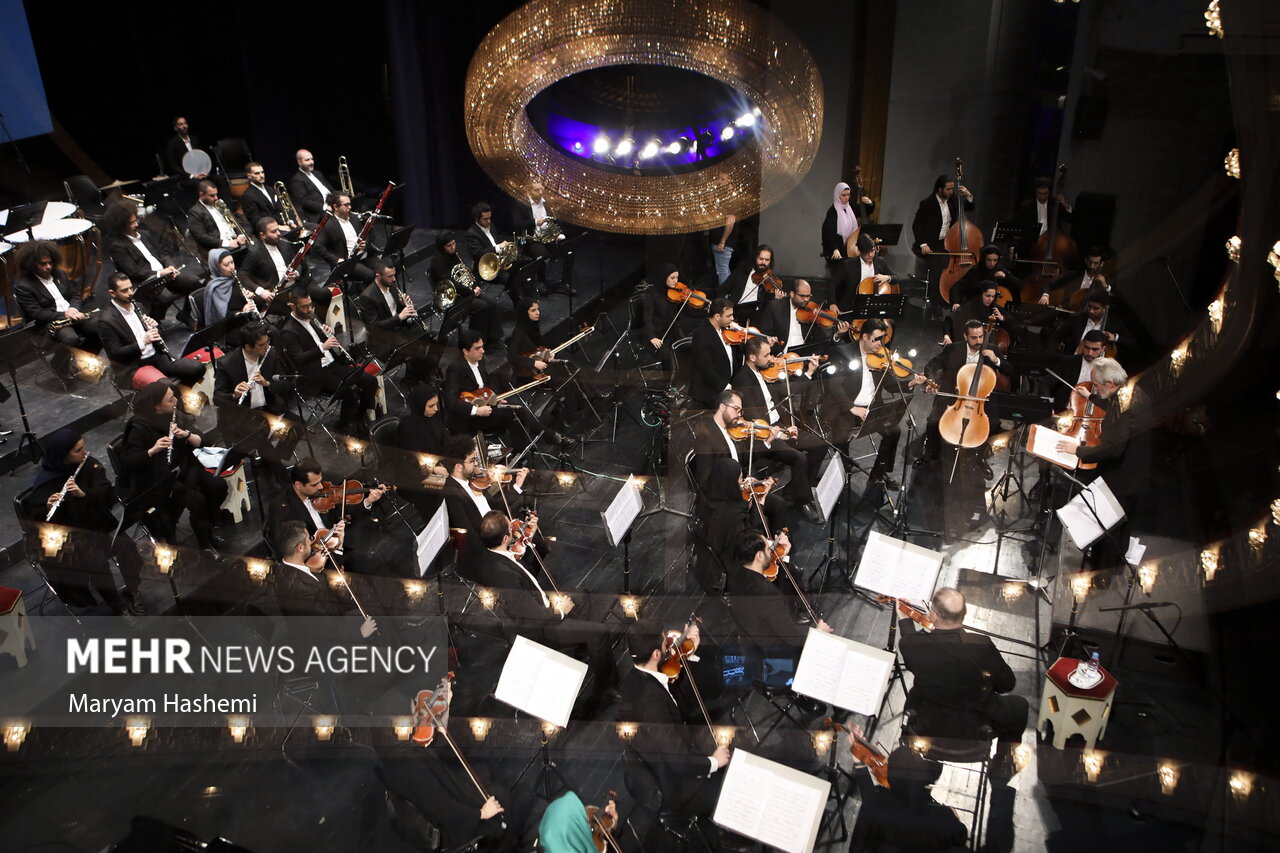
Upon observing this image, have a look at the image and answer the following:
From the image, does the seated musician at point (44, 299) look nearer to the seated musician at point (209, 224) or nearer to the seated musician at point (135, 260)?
the seated musician at point (135, 260)

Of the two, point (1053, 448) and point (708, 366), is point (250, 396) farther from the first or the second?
point (1053, 448)

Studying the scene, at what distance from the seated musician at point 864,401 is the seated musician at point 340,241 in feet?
15.1

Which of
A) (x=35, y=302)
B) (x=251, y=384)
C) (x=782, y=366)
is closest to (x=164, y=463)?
(x=251, y=384)

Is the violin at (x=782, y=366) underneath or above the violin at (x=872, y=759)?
above

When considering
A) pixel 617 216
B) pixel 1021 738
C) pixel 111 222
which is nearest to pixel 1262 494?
pixel 1021 738

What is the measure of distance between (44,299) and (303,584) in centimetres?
Answer: 393

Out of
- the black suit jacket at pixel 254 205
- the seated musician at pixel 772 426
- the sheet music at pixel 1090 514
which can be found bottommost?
the seated musician at pixel 772 426

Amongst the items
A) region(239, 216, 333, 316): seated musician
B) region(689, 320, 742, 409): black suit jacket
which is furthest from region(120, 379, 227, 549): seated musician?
region(689, 320, 742, 409): black suit jacket

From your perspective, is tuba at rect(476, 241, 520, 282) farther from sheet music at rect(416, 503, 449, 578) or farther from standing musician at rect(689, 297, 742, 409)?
sheet music at rect(416, 503, 449, 578)

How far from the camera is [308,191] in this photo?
10914 millimetres

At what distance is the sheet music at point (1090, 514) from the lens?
20.3ft

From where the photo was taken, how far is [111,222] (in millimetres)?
8914

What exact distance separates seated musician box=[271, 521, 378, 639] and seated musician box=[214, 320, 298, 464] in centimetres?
187

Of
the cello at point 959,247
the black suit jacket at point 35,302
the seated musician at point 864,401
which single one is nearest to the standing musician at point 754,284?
the seated musician at point 864,401
